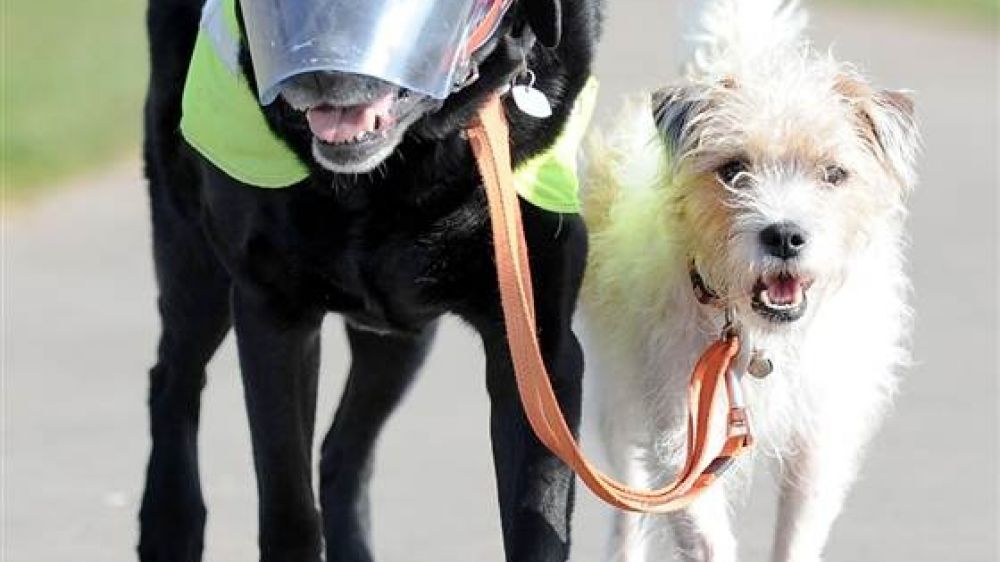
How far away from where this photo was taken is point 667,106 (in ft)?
21.2

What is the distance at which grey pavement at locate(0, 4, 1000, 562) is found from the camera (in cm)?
774

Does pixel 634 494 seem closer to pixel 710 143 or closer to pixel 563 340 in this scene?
Answer: pixel 563 340

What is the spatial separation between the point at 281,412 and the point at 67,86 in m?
10.6

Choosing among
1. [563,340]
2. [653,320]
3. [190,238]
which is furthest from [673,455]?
[190,238]

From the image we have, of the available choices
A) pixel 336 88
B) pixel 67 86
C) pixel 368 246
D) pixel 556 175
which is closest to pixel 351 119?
pixel 336 88

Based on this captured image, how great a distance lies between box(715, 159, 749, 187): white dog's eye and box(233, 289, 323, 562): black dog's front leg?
997 millimetres

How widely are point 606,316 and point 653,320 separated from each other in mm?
217

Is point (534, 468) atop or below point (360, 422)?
atop

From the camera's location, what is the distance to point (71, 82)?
16.6 meters

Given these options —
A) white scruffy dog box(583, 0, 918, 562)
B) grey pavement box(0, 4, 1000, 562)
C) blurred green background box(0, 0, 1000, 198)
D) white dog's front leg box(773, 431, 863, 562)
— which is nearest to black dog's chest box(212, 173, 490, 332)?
white scruffy dog box(583, 0, 918, 562)

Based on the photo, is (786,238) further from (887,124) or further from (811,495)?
(811,495)

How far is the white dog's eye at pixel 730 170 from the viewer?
248 inches

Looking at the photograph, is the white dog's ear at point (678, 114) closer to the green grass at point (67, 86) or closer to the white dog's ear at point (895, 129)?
the white dog's ear at point (895, 129)

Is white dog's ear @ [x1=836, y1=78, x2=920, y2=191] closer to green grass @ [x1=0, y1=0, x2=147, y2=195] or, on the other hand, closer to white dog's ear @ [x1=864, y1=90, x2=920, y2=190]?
white dog's ear @ [x1=864, y1=90, x2=920, y2=190]
